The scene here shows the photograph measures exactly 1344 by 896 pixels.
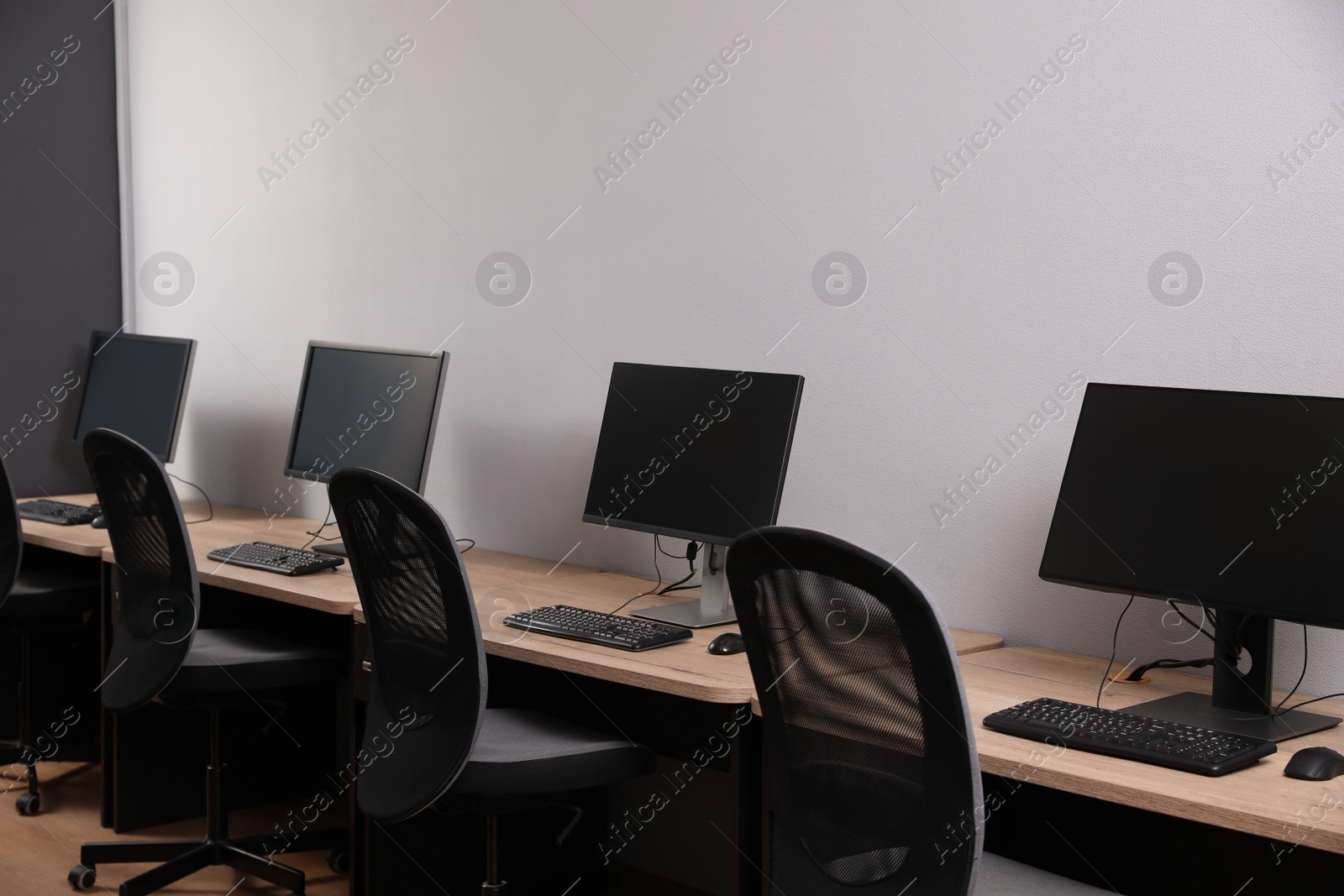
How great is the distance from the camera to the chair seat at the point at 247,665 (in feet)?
9.46

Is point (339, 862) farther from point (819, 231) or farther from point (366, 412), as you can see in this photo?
point (819, 231)

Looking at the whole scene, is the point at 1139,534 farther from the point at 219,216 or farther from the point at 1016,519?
the point at 219,216

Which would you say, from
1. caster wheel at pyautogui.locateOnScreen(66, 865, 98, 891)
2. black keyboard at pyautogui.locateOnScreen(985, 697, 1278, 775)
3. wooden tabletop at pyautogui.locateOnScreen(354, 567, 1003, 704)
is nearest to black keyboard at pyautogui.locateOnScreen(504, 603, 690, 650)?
wooden tabletop at pyautogui.locateOnScreen(354, 567, 1003, 704)

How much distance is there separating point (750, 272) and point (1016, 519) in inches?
33.7

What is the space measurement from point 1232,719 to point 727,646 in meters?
0.87

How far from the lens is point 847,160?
8.85 ft

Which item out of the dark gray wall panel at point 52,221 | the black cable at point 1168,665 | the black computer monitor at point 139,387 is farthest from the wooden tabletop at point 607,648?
the dark gray wall panel at point 52,221

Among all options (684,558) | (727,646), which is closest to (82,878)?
(684,558)

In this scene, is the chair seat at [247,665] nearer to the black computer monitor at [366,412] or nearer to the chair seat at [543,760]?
the black computer monitor at [366,412]

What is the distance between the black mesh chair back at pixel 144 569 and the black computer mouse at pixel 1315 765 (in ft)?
7.29

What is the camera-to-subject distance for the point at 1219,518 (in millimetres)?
1938

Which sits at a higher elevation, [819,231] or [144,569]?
[819,231]

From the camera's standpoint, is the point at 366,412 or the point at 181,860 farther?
the point at 366,412

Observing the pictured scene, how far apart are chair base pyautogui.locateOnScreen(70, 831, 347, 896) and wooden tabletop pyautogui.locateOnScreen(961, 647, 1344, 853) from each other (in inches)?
72.3
